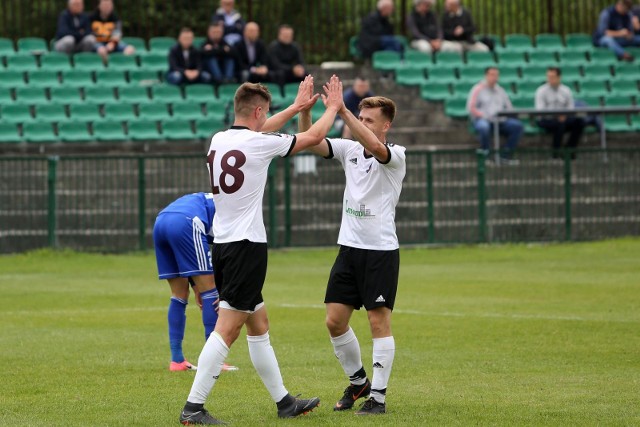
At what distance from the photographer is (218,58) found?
24766mm

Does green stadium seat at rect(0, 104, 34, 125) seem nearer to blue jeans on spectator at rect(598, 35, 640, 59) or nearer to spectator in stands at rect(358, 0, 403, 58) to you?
spectator in stands at rect(358, 0, 403, 58)

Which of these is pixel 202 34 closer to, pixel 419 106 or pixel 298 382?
pixel 419 106

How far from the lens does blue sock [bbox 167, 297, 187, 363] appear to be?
33.7 ft

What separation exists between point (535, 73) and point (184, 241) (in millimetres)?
18192

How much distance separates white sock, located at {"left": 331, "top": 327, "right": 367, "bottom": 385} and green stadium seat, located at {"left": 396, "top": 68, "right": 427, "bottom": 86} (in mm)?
17926

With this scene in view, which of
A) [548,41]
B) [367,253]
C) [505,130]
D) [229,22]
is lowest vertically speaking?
[367,253]

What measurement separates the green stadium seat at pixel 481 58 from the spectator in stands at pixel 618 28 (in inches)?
114

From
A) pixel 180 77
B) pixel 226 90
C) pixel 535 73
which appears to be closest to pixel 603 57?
pixel 535 73

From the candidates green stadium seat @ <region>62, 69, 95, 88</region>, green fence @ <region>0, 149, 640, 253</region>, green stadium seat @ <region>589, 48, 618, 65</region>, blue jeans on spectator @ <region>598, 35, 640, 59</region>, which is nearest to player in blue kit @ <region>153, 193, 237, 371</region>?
green fence @ <region>0, 149, 640, 253</region>

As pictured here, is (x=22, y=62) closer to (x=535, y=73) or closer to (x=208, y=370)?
(x=535, y=73)

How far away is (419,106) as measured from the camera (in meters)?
25.7

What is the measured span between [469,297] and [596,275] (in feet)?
10.5

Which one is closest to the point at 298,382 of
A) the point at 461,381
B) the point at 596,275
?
the point at 461,381

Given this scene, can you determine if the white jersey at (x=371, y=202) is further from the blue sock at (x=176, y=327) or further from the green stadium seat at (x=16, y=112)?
the green stadium seat at (x=16, y=112)
